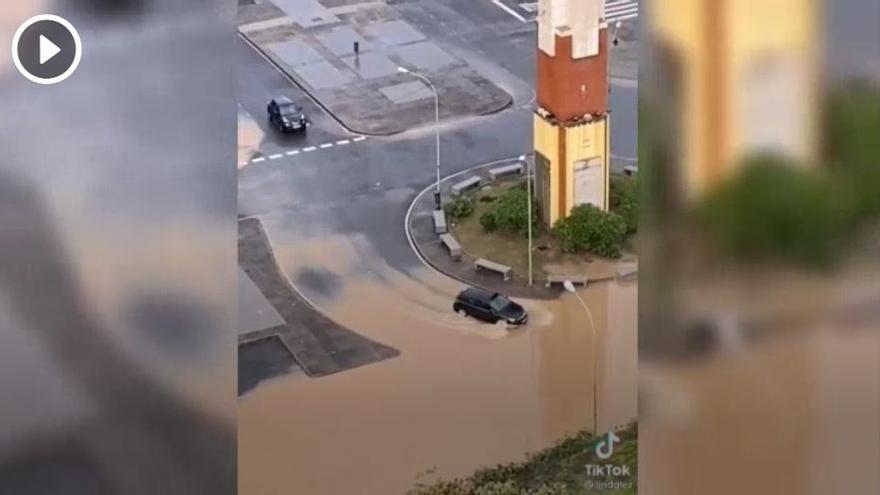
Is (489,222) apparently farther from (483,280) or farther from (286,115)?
(286,115)

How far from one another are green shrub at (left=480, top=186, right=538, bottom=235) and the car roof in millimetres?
147

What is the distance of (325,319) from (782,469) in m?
1.16

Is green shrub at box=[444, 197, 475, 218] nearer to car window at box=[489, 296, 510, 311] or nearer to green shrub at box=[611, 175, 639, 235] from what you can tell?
car window at box=[489, 296, 510, 311]

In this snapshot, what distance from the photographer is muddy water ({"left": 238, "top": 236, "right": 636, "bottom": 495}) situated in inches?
105

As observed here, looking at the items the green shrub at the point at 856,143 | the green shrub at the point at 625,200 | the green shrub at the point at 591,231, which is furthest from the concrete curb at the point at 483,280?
the green shrub at the point at 856,143

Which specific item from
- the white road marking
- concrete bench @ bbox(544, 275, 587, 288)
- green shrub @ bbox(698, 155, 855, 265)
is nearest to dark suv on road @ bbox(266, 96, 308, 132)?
the white road marking

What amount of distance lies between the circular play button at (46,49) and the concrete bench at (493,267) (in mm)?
1152

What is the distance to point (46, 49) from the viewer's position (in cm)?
207

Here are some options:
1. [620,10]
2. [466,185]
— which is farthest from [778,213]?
[466,185]

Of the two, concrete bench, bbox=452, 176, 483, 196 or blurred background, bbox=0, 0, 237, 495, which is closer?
blurred background, bbox=0, 0, 237, 495

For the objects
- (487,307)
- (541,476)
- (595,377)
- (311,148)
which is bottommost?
(541,476)

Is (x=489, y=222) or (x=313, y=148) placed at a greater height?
(x=313, y=148)

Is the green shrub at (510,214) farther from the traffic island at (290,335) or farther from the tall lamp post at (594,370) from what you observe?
the traffic island at (290,335)

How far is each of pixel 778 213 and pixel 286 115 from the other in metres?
1.26
